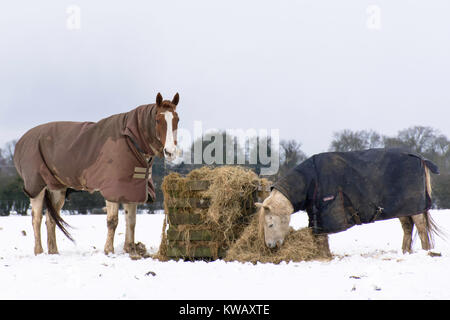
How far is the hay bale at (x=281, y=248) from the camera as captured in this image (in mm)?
6391

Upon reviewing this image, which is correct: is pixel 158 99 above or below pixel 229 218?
above

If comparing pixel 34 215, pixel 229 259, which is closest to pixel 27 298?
pixel 229 259

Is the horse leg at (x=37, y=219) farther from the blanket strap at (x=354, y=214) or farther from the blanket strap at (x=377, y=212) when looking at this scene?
the blanket strap at (x=377, y=212)

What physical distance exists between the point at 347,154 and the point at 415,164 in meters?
1.08

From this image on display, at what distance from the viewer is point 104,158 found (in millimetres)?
7402

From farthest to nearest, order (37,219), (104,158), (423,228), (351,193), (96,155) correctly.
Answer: (37,219), (96,155), (104,158), (423,228), (351,193)

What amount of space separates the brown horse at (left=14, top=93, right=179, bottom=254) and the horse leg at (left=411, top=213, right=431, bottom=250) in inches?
159

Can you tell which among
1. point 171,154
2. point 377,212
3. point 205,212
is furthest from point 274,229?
point 171,154

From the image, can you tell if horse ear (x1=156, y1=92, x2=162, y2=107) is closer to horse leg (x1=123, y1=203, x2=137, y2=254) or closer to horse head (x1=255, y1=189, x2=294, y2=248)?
horse leg (x1=123, y1=203, x2=137, y2=254)

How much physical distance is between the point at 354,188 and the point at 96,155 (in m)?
4.22

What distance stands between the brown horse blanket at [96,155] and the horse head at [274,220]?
6.61 ft

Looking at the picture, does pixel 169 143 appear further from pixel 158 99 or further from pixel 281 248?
pixel 281 248

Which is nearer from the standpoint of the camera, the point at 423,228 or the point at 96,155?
the point at 423,228

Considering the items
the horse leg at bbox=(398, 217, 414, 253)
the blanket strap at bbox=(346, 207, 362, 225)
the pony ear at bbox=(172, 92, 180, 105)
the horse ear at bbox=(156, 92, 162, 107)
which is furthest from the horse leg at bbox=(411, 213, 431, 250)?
the horse ear at bbox=(156, 92, 162, 107)
